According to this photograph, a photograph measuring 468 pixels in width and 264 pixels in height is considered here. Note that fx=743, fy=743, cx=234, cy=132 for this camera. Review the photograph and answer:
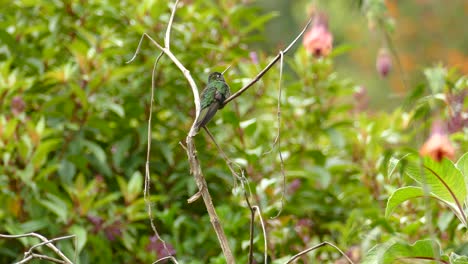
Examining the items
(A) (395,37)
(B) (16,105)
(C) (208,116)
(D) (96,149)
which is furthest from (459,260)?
(A) (395,37)

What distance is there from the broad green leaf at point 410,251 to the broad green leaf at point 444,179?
0.40 ft

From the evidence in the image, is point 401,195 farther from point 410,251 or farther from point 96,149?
point 96,149

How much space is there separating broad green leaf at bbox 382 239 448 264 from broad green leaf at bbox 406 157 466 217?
12 centimetres

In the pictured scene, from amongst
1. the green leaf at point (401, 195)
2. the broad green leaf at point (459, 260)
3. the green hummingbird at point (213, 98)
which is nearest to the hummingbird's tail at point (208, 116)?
the green hummingbird at point (213, 98)

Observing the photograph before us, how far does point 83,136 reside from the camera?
104 inches

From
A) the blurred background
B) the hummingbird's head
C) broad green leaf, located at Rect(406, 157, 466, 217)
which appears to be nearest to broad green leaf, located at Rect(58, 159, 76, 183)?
the hummingbird's head

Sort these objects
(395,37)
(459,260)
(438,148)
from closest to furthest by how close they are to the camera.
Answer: (438,148)
(459,260)
(395,37)

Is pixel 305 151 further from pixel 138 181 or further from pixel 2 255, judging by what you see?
pixel 2 255

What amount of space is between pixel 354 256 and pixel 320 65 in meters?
0.98

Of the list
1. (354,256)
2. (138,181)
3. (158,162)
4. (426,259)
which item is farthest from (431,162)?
(158,162)

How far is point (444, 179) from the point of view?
1.64 metres

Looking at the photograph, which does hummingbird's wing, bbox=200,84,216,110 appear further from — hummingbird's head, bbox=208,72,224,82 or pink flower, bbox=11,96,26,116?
pink flower, bbox=11,96,26,116

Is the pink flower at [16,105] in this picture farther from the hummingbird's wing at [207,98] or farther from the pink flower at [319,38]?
the hummingbird's wing at [207,98]

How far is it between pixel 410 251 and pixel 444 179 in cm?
18
